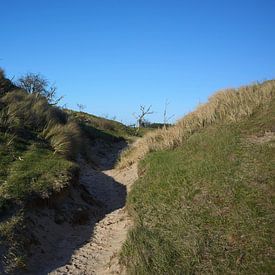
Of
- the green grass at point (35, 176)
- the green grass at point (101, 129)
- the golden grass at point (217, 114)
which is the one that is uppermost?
the green grass at point (101, 129)

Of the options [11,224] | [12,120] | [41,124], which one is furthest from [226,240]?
[41,124]

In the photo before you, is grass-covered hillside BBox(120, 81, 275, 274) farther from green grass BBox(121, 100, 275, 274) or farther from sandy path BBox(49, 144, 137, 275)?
sandy path BBox(49, 144, 137, 275)

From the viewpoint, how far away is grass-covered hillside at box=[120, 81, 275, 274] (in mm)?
7957

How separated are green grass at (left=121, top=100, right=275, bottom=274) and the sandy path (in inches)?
20.7

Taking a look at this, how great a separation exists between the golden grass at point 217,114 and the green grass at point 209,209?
1.68 meters

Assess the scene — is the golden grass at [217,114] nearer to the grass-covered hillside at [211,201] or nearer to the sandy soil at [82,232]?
the grass-covered hillside at [211,201]

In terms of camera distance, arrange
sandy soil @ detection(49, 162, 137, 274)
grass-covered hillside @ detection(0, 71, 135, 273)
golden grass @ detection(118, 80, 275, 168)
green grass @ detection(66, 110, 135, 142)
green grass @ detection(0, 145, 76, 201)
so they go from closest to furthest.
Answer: sandy soil @ detection(49, 162, 137, 274), grass-covered hillside @ detection(0, 71, 135, 273), green grass @ detection(0, 145, 76, 201), golden grass @ detection(118, 80, 275, 168), green grass @ detection(66, 110, 135, 142)

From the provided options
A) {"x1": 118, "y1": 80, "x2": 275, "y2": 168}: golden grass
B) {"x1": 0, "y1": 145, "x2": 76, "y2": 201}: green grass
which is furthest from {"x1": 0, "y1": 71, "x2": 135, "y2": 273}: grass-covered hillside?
{"x1": 118, "y1": 80, "x2": 275, "y2": 168}: golden grass

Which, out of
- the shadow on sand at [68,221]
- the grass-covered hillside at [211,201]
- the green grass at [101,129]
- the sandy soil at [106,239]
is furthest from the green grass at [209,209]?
the green grass at [101,129]

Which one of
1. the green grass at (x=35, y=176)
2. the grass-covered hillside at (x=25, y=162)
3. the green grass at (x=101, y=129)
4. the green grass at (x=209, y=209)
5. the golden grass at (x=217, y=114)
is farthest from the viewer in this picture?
the green grass at (x=101, y=129)

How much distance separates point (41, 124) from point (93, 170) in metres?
3.04

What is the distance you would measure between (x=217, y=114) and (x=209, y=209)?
23.7 feet

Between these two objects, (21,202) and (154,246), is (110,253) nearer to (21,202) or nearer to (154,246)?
(154,246)

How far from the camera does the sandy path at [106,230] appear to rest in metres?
9.01
